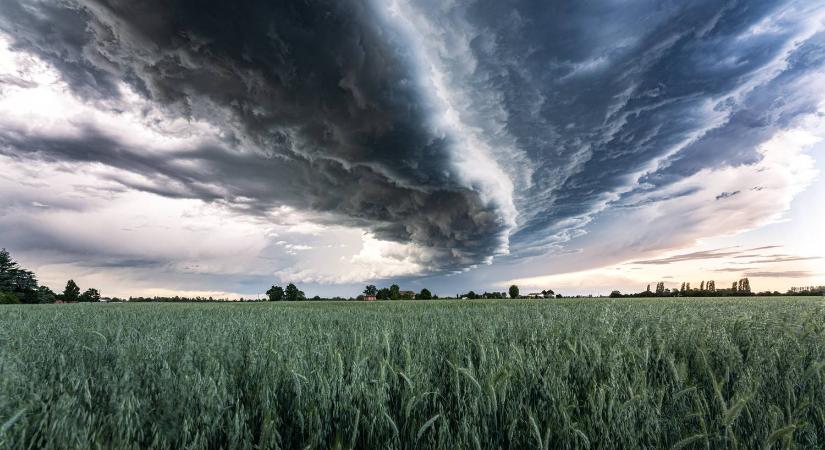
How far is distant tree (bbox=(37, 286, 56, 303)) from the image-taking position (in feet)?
185

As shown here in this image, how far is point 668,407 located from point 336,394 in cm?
204

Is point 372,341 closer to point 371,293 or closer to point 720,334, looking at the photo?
point 720,334

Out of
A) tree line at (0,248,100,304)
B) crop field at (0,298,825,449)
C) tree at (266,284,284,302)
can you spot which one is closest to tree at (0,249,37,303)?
tree line at (0,248,100,304)

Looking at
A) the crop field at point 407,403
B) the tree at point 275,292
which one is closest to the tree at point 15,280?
the tree at point 275,292

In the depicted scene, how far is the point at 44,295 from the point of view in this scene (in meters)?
57.2

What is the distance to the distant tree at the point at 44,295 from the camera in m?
56.3

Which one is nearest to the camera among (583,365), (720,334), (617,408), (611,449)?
(611,449)

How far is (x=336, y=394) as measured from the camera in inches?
96.7

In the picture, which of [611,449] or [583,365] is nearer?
[611,449]

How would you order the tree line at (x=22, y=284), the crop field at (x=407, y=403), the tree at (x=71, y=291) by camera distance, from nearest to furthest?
the crop field at (x=407, y=403) < the tree line at (x=22, y=284) < the tree at (x=71, y=291)

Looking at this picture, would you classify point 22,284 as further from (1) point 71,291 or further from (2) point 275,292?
(2) point 275,292

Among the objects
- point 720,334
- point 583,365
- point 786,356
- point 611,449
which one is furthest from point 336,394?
point 720,334

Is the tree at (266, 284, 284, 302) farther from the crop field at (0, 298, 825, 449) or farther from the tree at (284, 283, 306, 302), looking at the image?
the crop field at (0, 298, 825, 449)

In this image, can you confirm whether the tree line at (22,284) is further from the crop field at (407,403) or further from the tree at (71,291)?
the crop field at (407,403)
